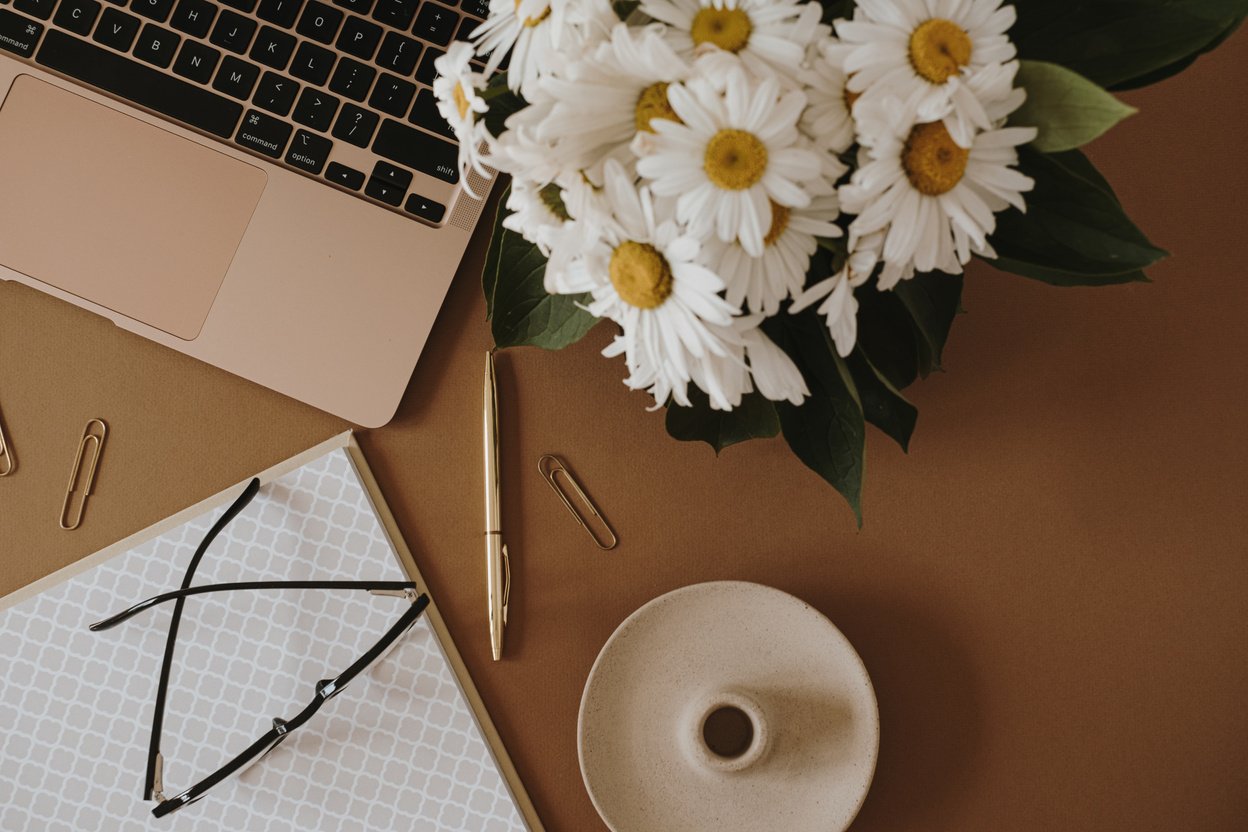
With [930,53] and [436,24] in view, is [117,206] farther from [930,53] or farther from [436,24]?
[930,53]

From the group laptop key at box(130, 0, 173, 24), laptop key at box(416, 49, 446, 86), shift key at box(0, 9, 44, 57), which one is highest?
laptop key at box(416, 49, 446, 86)

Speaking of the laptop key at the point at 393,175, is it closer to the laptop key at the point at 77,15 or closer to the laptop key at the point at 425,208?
the laptop key at the point at 425,208

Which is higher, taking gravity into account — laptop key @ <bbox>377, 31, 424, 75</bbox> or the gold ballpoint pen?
laptop key @ <bbox>377, 31, 424, 75</bbox>

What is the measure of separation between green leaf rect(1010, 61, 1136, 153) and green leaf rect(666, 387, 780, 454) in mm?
189

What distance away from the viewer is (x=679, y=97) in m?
0.29

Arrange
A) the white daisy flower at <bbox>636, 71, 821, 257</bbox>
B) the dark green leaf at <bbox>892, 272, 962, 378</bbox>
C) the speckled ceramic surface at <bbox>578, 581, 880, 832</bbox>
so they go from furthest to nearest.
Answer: the speckled ceramic surface at <bbox>578, 581, 880, 832</bbox> < the dark green leaf at <bbox>892, 272, 962, 378</bbox> < the white daisy flower at <bbox>636, 71, 821, 257</bbox>

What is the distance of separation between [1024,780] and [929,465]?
0.70 ft

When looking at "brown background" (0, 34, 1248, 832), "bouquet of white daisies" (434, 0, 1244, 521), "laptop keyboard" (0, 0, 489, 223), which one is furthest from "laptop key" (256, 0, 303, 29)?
"bouquet of white daisies" (434, 0, 1244, 521)

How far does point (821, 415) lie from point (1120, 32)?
0.20 meters

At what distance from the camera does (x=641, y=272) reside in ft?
1.04

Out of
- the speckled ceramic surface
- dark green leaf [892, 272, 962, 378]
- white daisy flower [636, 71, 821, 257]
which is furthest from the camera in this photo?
the speckled ceramic surface

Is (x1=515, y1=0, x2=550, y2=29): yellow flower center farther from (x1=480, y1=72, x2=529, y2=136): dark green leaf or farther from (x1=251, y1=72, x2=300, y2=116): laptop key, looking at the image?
(x1=251, y1=72, x2=300, y2=116): laptop key

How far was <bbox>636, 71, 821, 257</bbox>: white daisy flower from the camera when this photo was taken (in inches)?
11.2

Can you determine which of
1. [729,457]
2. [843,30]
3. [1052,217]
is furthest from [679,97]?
[729,457]
